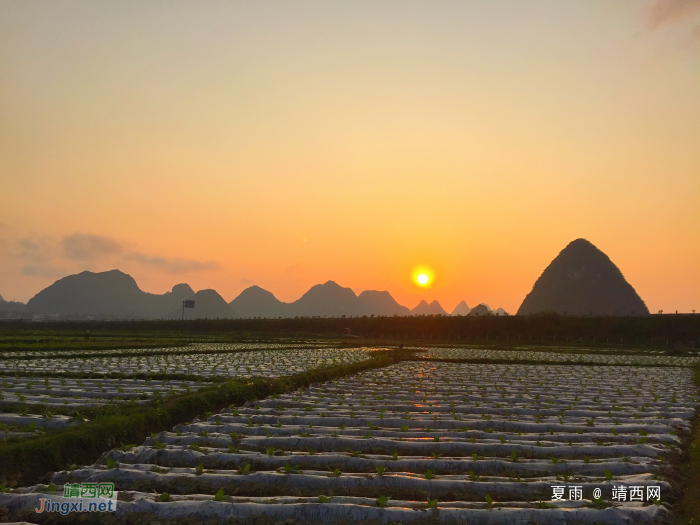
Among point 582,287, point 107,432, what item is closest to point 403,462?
point 107,432

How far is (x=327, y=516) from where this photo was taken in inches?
257

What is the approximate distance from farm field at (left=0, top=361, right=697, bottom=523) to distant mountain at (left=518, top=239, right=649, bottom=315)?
141 meters

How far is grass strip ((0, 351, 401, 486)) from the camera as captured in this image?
346 inches

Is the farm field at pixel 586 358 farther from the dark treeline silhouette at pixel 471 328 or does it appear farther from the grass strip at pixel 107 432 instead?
the grass strip at pixel 107 432

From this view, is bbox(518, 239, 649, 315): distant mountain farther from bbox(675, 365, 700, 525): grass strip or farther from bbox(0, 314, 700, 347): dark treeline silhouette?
bbox(675, 365, 700, 525): grass strip

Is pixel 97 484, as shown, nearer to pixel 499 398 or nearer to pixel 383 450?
pixel 383 450

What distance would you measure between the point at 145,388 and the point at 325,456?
10.0 m

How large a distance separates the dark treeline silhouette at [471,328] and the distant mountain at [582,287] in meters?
76.1

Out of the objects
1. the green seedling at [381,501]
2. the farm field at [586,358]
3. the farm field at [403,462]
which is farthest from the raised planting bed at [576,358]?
the green seedling at [381,501]

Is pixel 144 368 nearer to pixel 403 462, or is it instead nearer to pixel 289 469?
pixel 289 469

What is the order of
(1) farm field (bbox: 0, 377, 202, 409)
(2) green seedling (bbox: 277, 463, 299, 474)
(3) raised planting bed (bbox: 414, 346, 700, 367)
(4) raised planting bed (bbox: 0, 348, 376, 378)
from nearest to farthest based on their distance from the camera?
(2) green seedling (bbox: 277, 463, 299, 474) < (1) farm field (bbox: 0, 377, 202, 409) < (4) raised planting bed (bbox: 0, 348, 376, 378) < (3) raised planting bed (bbox: 414, 346, 700, 367)

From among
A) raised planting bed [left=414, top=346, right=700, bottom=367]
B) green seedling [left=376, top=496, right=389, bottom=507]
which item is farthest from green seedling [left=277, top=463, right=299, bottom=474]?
raised planting bed [left=414, top=346, right=700, bottom=367]

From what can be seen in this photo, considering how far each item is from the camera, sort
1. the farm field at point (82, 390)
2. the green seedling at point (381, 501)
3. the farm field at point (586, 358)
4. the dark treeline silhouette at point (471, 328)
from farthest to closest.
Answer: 1. the dark treeline silhouette at point (471, 328)
2. the farm field at point (586, 358)
3. the farm field at point (82, 390)
4. the green seedling at point (381, 501)

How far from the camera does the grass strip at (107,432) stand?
879cm
